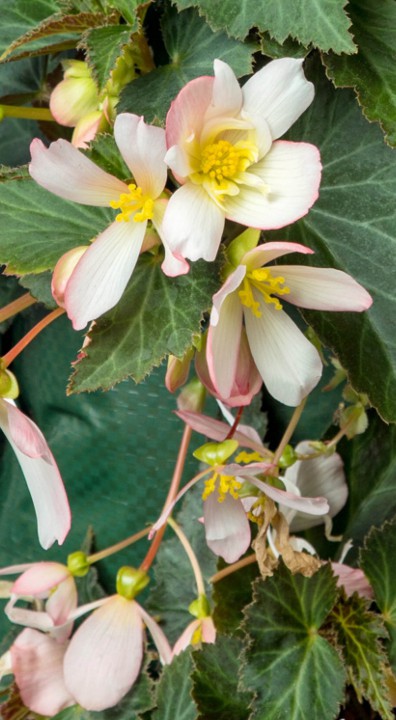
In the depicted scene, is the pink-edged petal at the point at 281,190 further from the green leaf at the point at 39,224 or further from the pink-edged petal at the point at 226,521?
the pink-edged petal at the point at 226,521

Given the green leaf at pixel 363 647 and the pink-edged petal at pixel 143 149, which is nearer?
the pink-edged petal at pixel 143 149

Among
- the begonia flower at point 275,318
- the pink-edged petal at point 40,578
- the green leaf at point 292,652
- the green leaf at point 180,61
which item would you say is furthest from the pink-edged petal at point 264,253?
the pink-edged petal at point 40,578

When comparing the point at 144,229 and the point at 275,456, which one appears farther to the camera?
the point at 275,456

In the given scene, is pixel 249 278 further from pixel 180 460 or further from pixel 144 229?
pixel 180 460

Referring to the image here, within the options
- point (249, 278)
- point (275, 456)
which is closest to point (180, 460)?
point (275, 456)

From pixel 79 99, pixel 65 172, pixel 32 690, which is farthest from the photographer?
pixel 32 690

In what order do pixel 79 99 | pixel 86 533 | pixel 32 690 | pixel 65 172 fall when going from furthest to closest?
pixel 86 533 → pixel 32 690 → pixel 79 99 → pixel 65 172
